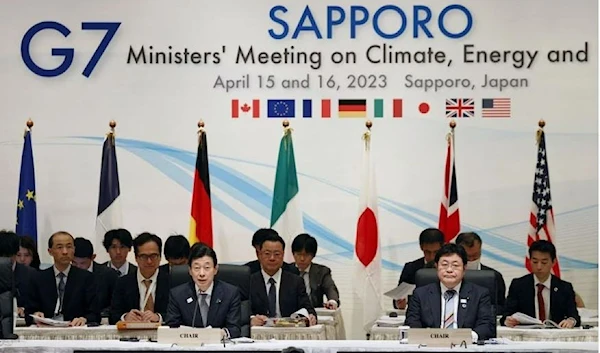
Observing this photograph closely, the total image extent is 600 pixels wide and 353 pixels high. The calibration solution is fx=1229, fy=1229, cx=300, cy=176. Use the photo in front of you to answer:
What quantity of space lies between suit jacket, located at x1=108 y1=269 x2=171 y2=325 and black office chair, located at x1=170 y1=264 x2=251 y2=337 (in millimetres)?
1292

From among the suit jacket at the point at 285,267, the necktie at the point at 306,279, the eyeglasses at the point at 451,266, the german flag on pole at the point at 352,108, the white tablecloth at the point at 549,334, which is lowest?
the white tablecloth at the point at 549,334

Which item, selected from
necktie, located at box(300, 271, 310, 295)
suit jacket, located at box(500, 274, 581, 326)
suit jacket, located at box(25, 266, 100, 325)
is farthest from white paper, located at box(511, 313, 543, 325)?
suit jacket, located at box(25, 266, 100, 325)

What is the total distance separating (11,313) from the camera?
24.5ft

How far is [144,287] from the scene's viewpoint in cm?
917

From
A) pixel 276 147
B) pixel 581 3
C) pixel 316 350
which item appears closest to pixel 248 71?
pixel 276 147

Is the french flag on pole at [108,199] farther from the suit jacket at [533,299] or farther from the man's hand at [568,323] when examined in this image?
the man's hand at [568,323]

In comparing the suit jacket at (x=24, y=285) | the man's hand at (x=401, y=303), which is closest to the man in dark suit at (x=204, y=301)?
the suit jacket at (x=24, y=285)

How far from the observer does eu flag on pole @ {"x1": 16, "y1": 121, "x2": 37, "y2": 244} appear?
10219mm

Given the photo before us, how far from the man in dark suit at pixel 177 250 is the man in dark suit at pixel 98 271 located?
0.44m

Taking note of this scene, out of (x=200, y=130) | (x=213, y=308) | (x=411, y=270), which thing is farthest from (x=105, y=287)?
(x=411, y=270)

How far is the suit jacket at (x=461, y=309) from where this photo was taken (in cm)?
743

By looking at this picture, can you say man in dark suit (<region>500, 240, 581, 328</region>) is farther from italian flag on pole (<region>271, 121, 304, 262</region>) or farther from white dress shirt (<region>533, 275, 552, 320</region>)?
italian flag on pole (<region>271, 121, 304, 262</region>)

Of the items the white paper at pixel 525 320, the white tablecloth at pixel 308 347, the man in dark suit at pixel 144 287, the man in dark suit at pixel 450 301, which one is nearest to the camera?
the white tablecloth at pixel 308 347

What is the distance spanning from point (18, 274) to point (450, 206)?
11.5 ft
